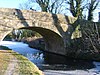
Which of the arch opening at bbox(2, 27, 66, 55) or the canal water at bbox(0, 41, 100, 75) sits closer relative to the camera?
the canal water at bbox(0, 41, 100, 75)

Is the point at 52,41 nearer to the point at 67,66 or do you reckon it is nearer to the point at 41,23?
the point at 41,23

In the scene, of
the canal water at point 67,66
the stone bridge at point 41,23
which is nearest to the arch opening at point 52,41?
the stone bridge at point 41,23

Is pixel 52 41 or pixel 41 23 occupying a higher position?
pixel 41 23

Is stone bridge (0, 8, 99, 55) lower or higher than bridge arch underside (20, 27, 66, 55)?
higher

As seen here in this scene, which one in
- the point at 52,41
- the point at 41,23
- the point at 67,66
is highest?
the point at 41,23

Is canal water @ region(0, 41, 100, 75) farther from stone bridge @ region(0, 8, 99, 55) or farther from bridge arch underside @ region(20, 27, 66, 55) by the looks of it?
bridge arch underside @ region(20, 27, 66, 55)

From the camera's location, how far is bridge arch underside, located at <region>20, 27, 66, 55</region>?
87.2ft

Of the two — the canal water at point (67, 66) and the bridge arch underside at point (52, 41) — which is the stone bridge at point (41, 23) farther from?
the canal water at point (67, 66)

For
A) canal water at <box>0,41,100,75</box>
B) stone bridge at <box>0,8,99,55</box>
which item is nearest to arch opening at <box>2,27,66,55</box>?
stone bridge at <box>0,8,99,55</box>

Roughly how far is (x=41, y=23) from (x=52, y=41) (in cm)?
632

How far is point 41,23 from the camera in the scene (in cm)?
2392

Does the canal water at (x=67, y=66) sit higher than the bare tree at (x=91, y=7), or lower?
lower

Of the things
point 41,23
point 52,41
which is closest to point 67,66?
point 41,23

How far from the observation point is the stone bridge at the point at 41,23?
21781 mm
